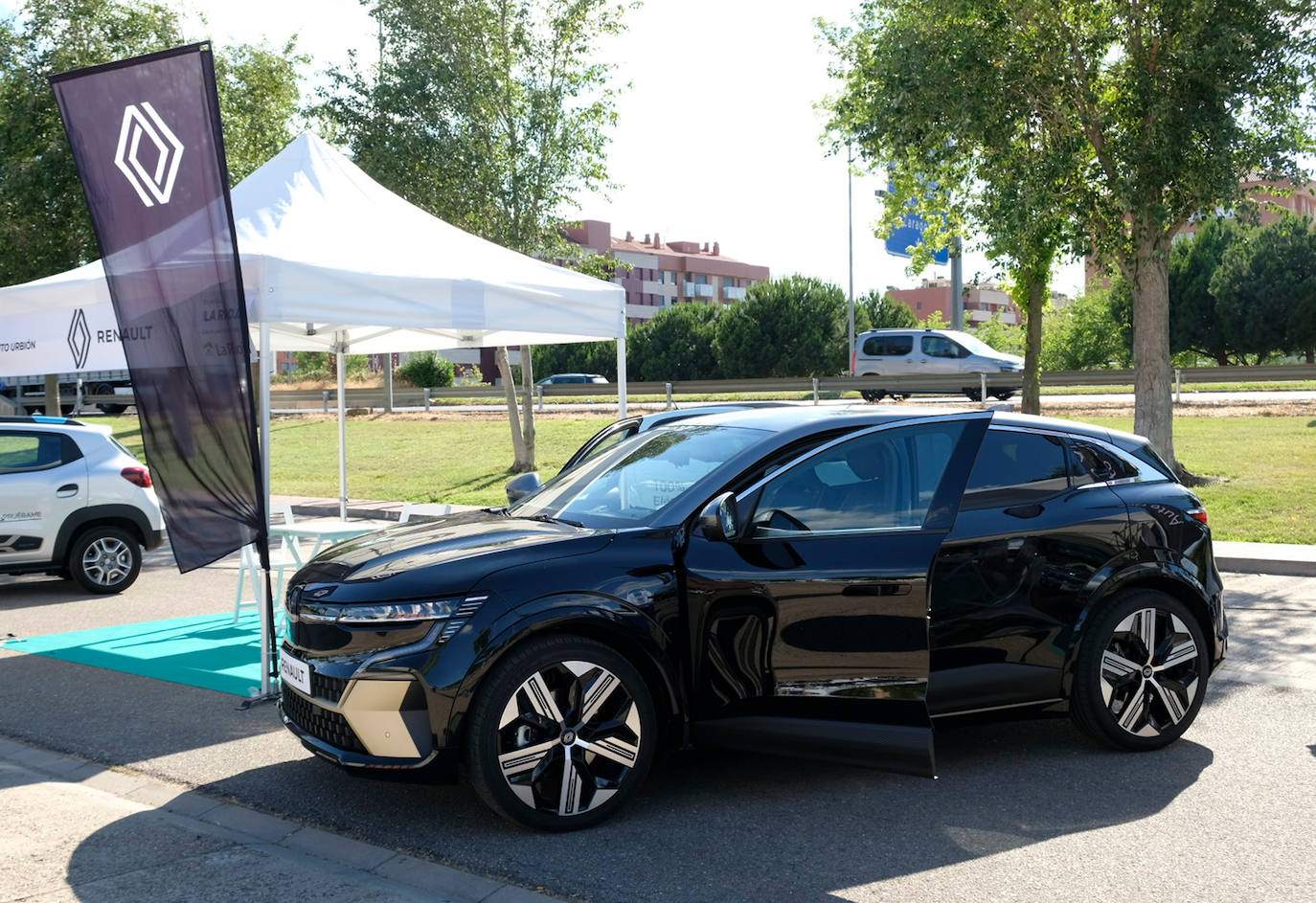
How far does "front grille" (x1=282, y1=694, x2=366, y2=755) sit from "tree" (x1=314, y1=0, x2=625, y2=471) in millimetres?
16191

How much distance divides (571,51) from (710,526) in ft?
61.1

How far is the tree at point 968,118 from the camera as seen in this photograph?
1500 centimetres

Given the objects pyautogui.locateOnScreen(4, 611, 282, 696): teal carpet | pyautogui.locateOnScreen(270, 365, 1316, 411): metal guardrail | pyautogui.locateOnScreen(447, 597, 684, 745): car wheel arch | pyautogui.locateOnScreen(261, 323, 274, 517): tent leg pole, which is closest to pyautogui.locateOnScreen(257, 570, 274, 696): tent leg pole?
pyautogui.locateOnScreen(4, 611, 282, 696): teal carpet

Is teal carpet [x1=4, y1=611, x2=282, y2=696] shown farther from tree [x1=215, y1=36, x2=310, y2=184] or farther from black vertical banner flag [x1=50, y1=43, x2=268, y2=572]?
tree [x1=215, y1=36, x2=310, y2=184]

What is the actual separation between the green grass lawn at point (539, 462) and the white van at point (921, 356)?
30.2 ft

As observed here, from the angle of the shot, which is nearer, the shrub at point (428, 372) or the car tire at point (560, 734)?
the car tire at point (560, 734)

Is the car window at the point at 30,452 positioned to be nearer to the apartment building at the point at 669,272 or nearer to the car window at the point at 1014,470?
the car window at the point at 1014,470

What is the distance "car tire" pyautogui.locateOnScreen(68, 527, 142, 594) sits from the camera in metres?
10.4

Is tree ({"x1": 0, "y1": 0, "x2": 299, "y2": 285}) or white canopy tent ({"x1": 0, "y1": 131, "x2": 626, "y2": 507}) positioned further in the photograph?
tree ({"x1": 0, "y1": 0, "x2": 299, "y2": 285})

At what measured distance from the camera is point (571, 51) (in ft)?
71.0

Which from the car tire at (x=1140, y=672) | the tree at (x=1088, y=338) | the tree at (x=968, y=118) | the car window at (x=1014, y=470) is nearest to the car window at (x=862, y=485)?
the car window at (x=1014, y=470)

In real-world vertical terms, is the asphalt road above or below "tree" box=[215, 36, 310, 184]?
below

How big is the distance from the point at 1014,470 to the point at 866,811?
1.59 metres

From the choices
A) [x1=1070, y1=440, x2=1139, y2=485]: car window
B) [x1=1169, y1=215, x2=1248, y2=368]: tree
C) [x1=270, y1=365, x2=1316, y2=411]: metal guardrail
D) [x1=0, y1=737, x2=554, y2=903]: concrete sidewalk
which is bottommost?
[x1=0, y1=737, x2=554, y2=903]: concrete sidewalk
